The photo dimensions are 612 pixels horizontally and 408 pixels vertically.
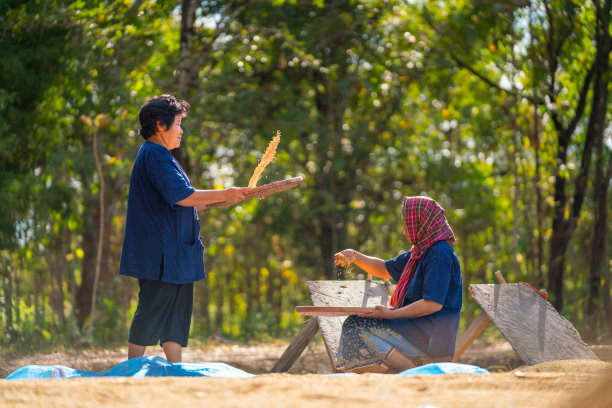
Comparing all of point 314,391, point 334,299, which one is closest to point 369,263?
point 334,299

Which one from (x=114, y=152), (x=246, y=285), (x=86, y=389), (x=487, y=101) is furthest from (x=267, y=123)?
(x=86, y=389)

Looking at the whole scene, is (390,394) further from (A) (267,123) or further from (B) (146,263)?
(A) (267,123)

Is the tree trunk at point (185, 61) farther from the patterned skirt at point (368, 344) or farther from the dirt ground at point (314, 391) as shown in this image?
the dirt ground at point (314, 391)

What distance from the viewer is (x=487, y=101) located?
33.3 feet

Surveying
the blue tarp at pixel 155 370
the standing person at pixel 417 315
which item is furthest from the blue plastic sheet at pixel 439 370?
the standing person at pixel 417 315

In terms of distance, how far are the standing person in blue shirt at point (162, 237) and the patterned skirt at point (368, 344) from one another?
2.94 feet

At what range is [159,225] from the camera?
13.2ft

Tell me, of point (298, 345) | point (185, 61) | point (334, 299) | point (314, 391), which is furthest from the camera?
point (185, 61)

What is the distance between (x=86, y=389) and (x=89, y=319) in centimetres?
564

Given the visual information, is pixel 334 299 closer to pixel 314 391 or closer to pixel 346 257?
pixel 346 257

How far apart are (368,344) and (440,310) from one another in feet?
1.49

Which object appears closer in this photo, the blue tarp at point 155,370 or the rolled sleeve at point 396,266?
the blue tarp at point 155,370

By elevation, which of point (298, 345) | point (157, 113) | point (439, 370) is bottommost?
point (298, 345)

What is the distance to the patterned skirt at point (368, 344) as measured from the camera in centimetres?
397
